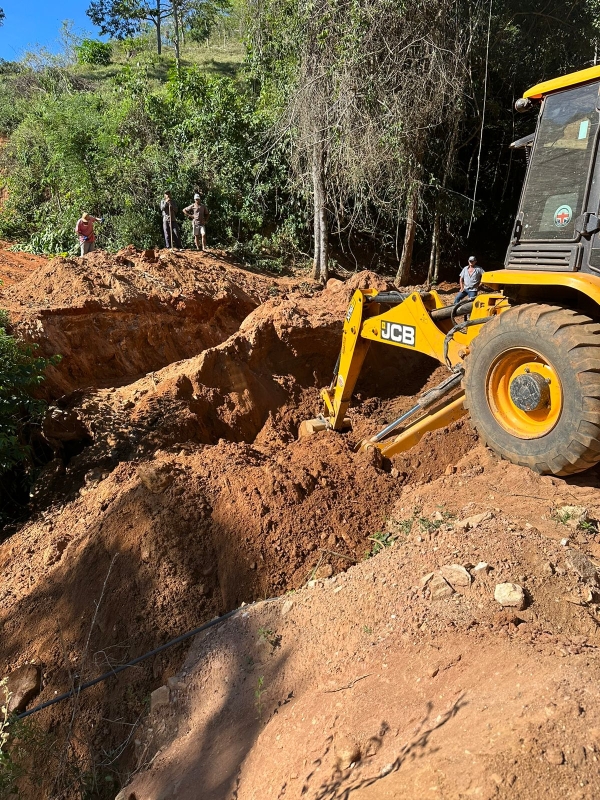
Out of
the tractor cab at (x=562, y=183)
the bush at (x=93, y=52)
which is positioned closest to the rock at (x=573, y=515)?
the tractor cab at (x=562, y=183)

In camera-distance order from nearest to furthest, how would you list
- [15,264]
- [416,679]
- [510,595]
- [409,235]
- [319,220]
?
[416,679] < [510,595] < [319,220] < [409,235] < [15,264]

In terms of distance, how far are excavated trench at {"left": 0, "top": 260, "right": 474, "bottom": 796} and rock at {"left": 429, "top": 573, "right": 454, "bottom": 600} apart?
3.50 feet

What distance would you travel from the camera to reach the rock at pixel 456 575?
3490 millimetres

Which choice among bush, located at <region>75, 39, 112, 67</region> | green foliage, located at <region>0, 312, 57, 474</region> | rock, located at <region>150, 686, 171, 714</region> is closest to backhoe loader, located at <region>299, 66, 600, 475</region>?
rock, located at <region>150, 686, 171, 714</region>

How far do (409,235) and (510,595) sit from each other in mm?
10654

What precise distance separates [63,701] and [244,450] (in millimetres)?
2499

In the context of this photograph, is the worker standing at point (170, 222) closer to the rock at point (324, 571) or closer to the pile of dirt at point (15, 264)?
the pile of dirt at point (15, 264)

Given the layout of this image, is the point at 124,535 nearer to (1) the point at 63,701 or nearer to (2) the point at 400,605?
(1) the point at 63,701

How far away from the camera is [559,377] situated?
4012 mm

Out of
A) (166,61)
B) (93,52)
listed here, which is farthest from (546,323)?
(93,52)

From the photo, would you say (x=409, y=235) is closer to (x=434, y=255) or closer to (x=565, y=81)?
(x=434, y=255)

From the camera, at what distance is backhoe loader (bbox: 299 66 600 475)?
3.94 m

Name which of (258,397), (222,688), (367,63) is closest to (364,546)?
(222,688)

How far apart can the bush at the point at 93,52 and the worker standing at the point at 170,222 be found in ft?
55.2
